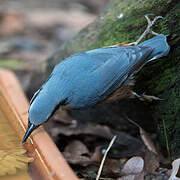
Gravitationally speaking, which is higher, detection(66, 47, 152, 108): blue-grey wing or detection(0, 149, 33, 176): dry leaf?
detection(66, 47, 152, 108): blue-grey wing

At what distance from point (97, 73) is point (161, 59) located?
23.8 inches

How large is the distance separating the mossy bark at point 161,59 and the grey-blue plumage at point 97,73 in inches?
5.1

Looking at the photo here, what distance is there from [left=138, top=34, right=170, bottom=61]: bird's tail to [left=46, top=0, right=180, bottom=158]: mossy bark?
98mm

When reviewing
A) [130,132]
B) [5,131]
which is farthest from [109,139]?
[5,131]

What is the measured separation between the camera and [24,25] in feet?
23.9

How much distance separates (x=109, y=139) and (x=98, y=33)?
1140 mm

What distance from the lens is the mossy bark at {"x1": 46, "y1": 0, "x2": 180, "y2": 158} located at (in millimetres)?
3090

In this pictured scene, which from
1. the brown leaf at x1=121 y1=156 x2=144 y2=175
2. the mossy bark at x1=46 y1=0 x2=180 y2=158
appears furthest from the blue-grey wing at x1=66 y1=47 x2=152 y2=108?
the brown leaf at x1=121 y1=156 x2=144 y2=175

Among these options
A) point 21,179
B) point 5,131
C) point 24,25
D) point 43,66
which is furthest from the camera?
point 24,25

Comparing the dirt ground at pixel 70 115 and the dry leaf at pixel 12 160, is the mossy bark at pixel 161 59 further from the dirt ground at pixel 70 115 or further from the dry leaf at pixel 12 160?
the dry leaf at pixel 12 160

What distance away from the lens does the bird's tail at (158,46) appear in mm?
3020

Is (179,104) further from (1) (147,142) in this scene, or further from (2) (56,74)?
(2) (56,74)

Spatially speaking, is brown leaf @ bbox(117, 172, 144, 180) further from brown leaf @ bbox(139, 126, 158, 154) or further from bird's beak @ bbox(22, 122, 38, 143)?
bird's beak @ bbox(22, 122, 38, 143)

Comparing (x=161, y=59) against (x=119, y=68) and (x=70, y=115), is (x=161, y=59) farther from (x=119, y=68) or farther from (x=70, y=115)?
(x=70, y=115)
